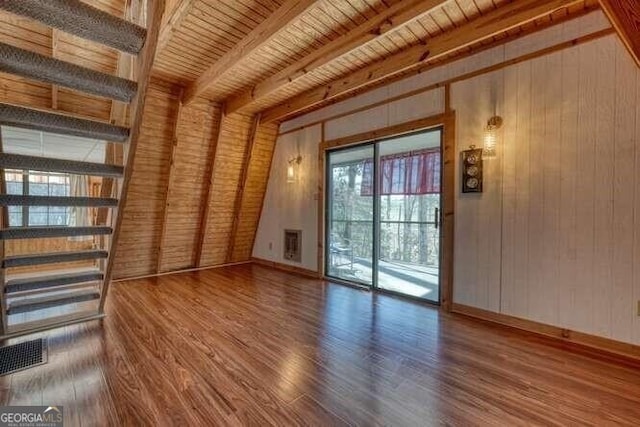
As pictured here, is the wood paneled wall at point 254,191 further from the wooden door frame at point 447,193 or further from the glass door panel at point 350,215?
the wooden door frame at point 447,193

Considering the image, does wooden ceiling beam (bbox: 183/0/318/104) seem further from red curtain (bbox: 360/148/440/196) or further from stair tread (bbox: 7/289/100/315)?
stair tread (bbox: 7/289/100/315)

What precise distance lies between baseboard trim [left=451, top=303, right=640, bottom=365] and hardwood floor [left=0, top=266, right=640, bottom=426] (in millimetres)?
112

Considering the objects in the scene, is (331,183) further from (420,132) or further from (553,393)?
(553,393)

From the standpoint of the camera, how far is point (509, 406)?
5.45 feet

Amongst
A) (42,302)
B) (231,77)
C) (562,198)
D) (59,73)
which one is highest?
(231,77)

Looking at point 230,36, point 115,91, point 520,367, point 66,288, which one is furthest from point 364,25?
point 66,288

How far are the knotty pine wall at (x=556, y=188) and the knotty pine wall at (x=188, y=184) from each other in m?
2.95

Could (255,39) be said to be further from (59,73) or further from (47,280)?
(47,280)

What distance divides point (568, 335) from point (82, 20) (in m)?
3.81

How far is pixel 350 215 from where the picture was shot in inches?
173

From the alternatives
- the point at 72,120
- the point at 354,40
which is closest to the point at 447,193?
the point at 354,40

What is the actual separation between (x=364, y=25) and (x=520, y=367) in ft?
9.65

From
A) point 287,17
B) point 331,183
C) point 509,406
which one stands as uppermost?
point 287,17

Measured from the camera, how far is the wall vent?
195 inches
